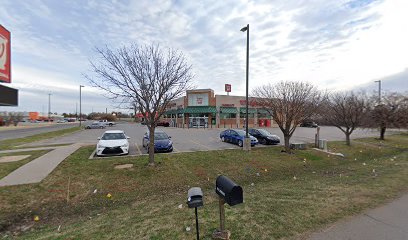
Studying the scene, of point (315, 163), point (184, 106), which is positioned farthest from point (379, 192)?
point (184, 106)

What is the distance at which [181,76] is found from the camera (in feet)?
31.9

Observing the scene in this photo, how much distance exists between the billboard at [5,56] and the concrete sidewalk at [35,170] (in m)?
3.60

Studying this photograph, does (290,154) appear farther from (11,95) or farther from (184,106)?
(184,106)

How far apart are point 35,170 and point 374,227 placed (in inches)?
452

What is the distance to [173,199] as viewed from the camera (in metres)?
6.48

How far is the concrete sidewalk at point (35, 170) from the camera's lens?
7692mm

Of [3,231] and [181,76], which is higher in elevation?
[181,76]

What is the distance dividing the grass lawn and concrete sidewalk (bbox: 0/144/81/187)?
0.43m

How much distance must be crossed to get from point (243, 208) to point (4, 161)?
39.2ft

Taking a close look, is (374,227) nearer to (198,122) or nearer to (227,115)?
(198,122)

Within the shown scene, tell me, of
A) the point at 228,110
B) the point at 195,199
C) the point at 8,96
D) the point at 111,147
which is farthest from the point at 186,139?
the point at 228,110

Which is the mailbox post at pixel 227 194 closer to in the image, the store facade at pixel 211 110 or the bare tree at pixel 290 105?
the bare tree at pixel 290 105

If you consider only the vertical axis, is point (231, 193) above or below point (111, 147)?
above

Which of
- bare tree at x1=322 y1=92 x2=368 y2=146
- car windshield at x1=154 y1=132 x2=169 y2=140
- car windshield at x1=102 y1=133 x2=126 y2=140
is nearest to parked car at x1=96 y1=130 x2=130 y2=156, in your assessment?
car windshield at x1=102 y1=133 x2=126 y2=140
